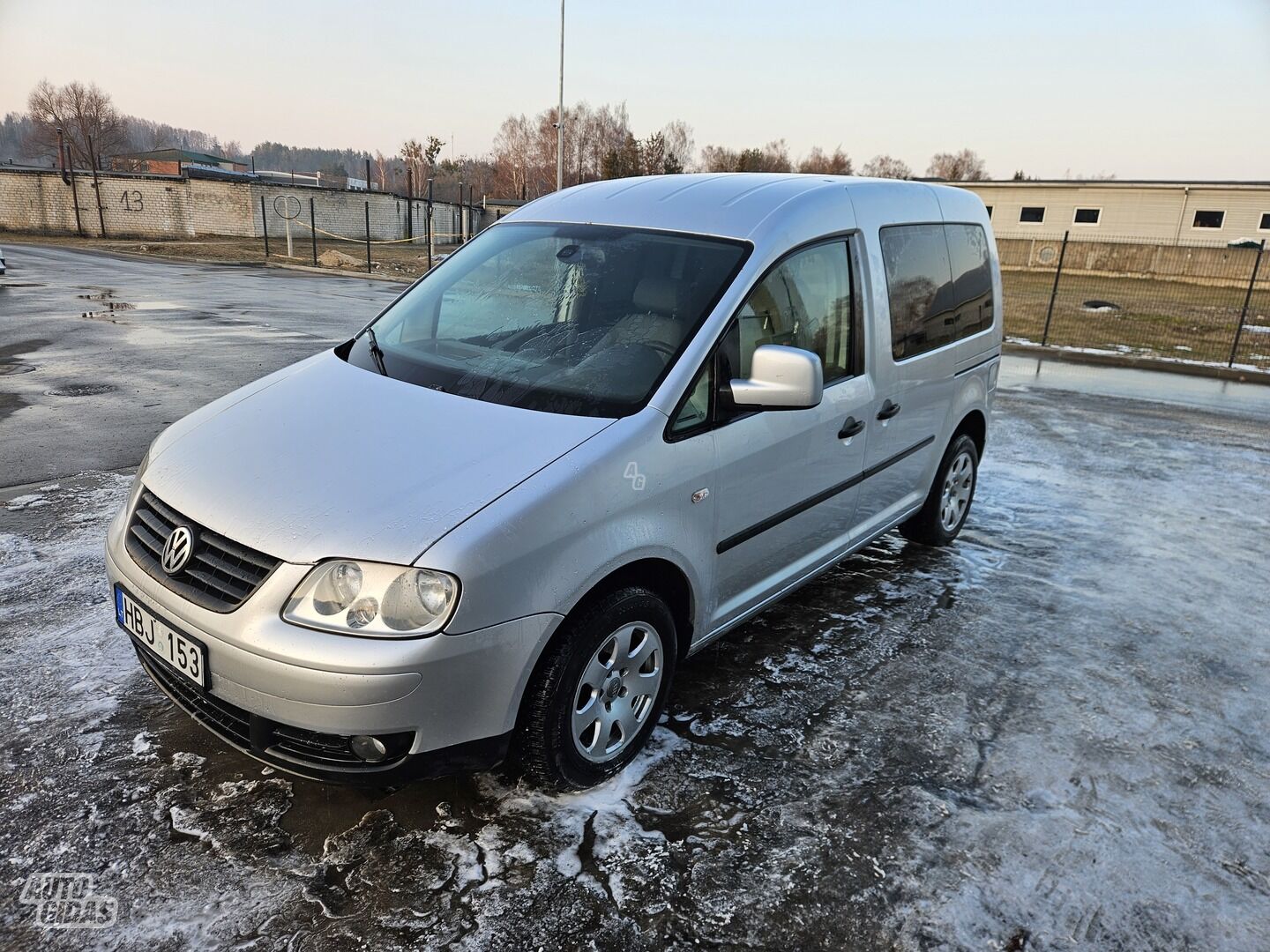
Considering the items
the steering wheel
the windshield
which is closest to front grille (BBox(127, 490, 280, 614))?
the windshield

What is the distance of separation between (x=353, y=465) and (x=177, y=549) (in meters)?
0.56

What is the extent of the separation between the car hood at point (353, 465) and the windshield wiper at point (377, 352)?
0.18 m

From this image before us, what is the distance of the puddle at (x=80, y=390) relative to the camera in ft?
25.2

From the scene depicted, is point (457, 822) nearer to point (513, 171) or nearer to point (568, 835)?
point (568, 835)

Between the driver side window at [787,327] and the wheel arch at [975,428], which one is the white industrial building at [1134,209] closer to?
the wheel arch at [975,428]

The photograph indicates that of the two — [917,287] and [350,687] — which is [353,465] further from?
[917,287]

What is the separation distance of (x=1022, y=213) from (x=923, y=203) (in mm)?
48134

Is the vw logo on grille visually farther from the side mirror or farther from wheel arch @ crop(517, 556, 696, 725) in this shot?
the side mirror

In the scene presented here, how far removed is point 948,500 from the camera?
199 inches

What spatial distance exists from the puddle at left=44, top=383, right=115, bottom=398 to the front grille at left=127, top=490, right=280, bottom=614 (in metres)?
6.30

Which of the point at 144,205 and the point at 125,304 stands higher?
the point at 144,205

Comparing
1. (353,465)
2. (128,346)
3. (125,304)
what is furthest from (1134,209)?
(353,465)

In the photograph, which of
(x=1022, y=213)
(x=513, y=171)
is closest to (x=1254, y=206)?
(x=1022, y=213)

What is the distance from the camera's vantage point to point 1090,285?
3195cm
